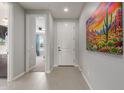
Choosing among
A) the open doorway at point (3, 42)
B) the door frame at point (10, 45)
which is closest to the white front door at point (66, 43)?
the open doorway at point (3, 42)

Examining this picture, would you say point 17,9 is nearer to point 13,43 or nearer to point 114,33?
point 13,43

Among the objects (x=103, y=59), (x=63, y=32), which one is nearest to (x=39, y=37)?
(x=63, y=32)

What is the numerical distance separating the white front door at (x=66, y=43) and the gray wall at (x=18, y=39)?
245 centimetres

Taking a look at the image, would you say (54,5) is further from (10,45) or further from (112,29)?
(112,29)

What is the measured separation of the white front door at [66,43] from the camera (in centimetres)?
757

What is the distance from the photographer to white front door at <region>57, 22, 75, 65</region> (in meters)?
7.57

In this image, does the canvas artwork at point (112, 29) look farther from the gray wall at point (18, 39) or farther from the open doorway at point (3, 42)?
the open doorway at point (3, 42)

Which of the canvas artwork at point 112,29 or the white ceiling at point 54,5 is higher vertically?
the white ceiling at point 54,5

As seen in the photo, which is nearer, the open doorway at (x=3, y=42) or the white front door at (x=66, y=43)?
the open doorway at (x=3, y=42)

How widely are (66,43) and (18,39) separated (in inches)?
123

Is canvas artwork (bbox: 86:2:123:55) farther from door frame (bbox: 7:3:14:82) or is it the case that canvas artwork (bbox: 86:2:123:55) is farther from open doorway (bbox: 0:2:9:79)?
open doorway (bbox: 0:2:9:79)

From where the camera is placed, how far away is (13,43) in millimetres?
4488

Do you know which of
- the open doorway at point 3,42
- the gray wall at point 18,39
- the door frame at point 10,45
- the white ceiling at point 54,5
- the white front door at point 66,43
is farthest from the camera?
the white front door at point 66,43

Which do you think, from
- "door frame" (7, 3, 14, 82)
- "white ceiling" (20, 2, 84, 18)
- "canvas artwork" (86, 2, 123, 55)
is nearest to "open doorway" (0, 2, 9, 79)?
"door frame" (7, 3, 14, 82)
